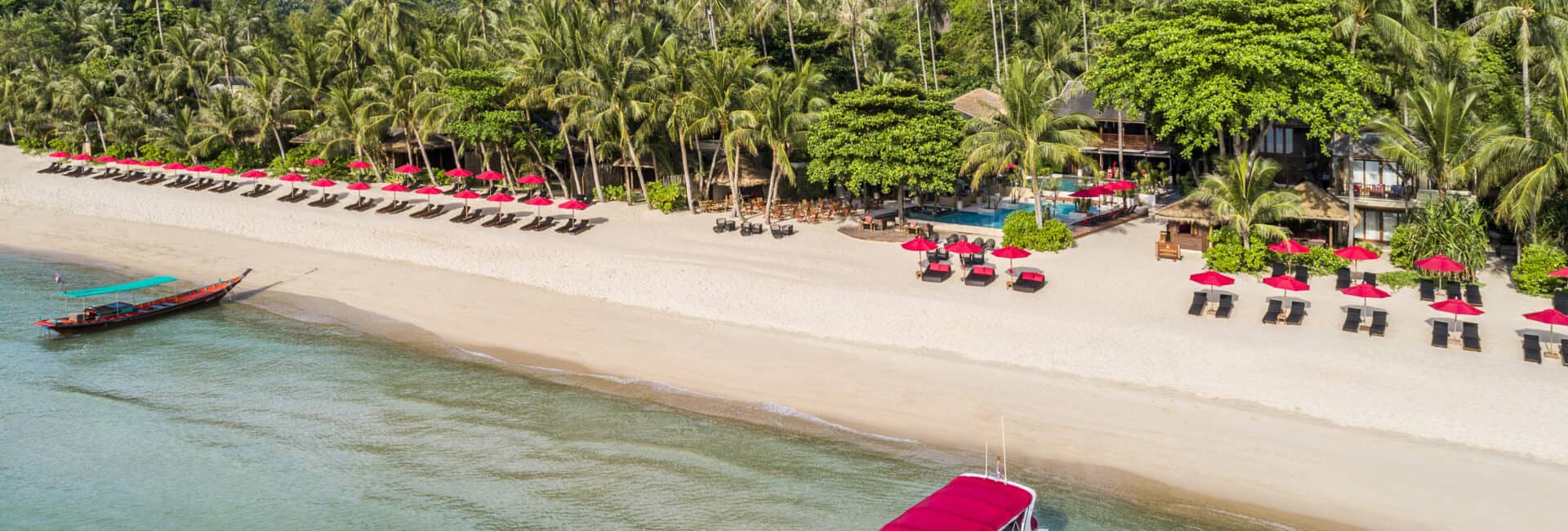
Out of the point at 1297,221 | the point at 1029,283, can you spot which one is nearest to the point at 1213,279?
the point at 1029,283

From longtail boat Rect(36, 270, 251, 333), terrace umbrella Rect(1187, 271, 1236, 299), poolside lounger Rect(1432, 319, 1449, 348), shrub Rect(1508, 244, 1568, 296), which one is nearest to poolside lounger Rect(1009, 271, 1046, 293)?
terrace umbrella Rect(1187, 271, 1236, 299)

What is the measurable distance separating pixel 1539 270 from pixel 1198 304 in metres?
10.0

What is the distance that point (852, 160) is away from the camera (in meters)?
41.0

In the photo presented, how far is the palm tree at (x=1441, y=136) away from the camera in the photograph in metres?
32.2

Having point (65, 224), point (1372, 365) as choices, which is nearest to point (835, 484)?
point (1372, 365)

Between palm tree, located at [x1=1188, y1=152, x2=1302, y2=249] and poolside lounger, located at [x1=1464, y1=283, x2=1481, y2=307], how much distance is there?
5.03 m

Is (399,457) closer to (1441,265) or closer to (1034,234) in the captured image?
(1034,234)

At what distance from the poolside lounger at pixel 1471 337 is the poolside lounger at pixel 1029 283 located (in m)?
10.8

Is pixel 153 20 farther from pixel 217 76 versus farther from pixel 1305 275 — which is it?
pixel 1305 275

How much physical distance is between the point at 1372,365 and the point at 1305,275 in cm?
760

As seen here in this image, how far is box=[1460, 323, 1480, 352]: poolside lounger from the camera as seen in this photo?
26.2 metres

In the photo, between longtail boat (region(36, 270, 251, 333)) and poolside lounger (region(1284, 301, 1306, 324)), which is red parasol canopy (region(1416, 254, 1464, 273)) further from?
longtail boat (region(36, 270, 251, 333))

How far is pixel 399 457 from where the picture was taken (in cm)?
2417

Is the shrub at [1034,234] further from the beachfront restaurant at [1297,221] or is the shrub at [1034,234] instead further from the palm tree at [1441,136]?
the palm tree at [1441,136]
